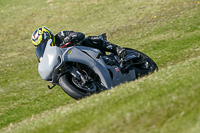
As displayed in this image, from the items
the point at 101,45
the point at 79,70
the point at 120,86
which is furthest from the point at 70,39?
the point at 120,86

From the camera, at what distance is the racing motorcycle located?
8.92 metres

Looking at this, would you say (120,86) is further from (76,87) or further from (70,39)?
(70,39)

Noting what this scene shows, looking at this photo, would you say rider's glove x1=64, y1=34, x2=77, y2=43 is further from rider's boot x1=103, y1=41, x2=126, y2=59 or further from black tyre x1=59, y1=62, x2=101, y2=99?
rider's boot x1=103, y1=41, x2=126, y2=59

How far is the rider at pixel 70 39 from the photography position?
1005cm

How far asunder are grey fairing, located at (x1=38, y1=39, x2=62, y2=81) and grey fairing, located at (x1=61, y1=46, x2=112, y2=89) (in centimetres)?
25

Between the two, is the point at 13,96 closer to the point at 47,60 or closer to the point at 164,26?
the point at 47,60

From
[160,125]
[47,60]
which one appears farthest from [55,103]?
[160,125]

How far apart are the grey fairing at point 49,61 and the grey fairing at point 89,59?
25cm

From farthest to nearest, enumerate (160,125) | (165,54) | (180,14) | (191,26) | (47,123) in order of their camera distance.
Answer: (180,14) → (191,26) → (165,54) → (47,123) → (160,125)

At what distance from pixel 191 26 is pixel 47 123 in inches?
721

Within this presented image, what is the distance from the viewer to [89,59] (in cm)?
956

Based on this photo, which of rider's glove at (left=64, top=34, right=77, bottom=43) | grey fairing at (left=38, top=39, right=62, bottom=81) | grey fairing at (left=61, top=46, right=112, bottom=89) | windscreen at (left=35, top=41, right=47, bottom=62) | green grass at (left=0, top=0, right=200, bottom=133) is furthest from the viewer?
windscreen at (left=35, top=41, right=47, bottom=62)

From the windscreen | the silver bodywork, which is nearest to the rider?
the windscreen

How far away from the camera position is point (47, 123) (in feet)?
23.0
